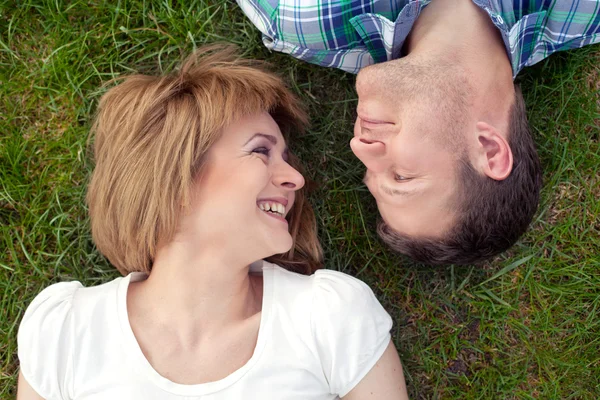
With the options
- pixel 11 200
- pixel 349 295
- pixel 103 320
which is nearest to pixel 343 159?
pixel 349 295

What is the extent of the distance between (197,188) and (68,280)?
4.06 ft

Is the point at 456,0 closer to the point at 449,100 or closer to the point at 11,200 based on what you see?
the point at 449,100

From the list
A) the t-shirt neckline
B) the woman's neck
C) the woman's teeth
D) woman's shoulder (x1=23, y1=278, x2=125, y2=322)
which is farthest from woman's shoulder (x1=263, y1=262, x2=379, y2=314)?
woman's shoulder (x1=23, y1=278, x2=125, y2=322)

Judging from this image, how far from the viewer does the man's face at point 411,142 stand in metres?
2.54

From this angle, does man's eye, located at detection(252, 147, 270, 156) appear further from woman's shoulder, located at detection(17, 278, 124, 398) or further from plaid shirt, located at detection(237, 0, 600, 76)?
woman's shoulder, located at detection(17, 278, 124, 398)

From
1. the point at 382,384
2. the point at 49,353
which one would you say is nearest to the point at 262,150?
the point at 382,384

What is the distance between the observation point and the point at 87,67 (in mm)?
3527

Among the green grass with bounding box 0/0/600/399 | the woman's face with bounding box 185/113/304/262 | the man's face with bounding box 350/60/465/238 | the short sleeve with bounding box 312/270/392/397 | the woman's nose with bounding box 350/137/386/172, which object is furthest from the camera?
the green grass with bounding box 0/0/600/399

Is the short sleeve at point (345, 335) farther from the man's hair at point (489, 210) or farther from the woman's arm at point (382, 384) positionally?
the man's hair at point (489, 210)

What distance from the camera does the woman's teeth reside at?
9.69 feet

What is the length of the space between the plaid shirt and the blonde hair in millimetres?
312

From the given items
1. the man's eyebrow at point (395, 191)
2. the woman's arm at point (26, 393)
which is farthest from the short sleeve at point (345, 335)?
the woman's arm at point (26, 393)

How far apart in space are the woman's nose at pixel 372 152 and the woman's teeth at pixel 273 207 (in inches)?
22.1

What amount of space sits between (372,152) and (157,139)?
1.13m
